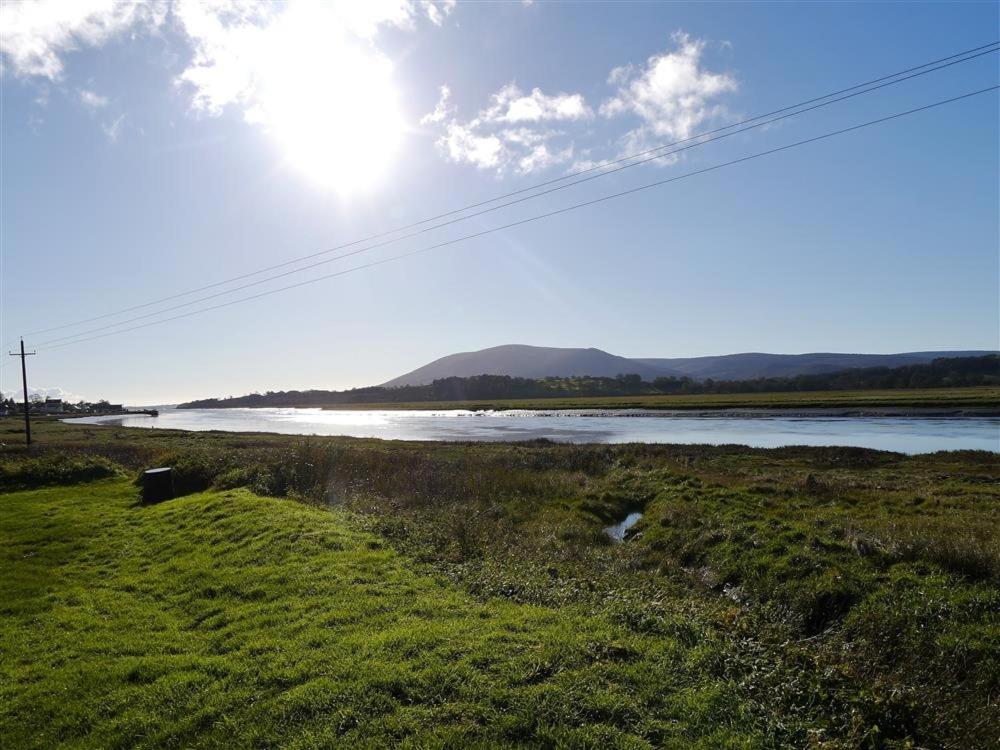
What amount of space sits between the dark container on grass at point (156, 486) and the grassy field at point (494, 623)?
717 millimetres

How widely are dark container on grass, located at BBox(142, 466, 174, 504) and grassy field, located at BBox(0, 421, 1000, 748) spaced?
72cm

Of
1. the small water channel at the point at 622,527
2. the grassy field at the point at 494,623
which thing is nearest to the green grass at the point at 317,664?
the grassy field at the point at 494,623

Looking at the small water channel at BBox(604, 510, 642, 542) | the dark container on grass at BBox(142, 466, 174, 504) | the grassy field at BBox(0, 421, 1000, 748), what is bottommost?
the small water channel at BBox(604, 510, 642, 542)

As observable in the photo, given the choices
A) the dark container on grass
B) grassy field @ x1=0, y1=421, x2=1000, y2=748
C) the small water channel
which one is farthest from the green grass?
the small water channel

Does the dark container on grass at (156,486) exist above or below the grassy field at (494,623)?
above

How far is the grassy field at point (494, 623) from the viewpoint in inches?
265

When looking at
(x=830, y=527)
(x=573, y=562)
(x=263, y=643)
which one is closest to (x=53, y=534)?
(x=263, y=643)

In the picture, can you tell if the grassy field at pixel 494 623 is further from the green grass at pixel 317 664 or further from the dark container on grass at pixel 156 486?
the dark container on grass at pixel 156 486

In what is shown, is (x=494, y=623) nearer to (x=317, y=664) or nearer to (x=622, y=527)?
(x=317, y=664)

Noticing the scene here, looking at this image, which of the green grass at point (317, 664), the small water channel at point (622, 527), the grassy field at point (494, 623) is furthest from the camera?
the small water channel at point (622, 527)

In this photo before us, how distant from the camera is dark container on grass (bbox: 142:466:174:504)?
22156 mm

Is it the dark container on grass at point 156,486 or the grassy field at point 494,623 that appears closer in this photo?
the grassy field at point 494,623

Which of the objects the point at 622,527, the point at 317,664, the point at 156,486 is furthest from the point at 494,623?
the point at 156,486

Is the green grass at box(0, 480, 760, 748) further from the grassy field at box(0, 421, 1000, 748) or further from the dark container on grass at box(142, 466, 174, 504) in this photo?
the dark container on grass at box(142, 466, 174, 504)
